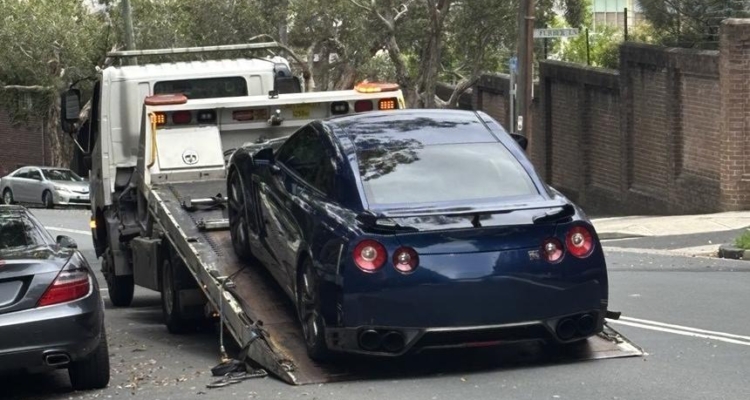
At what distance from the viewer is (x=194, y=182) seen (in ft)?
41.0

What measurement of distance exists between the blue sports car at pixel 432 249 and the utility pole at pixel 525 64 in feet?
49.9

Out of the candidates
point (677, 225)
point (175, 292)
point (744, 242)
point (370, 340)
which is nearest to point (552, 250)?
point (370, 340)

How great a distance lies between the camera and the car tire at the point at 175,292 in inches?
450

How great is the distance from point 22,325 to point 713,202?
17.8m

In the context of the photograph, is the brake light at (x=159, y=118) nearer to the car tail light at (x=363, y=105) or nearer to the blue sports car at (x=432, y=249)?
the car tail light at (x=363, y=105)

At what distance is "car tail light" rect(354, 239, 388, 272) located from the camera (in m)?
8.26

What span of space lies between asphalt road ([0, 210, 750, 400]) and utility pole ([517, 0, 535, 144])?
11.6 meters

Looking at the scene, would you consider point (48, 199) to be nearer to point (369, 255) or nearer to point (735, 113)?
point (735, 113)

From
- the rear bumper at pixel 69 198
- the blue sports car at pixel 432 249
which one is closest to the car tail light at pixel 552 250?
the blue sports car at pixel 432 249

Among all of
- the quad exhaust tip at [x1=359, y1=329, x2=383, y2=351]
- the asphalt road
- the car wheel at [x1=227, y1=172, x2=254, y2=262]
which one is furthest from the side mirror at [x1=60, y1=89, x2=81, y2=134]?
the quad exhaust tip at [x1=359, y1=329, x2=383, y2=351]

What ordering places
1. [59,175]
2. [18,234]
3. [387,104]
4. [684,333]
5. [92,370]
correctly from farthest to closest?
[59,175] < [387,104] < [684,333] < [18,234] < [92,370]

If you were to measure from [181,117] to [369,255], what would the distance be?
475 cm

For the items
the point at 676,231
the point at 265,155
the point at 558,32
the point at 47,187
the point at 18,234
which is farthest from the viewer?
the point at 47,187

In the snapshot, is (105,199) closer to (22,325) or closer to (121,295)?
(121,295)
